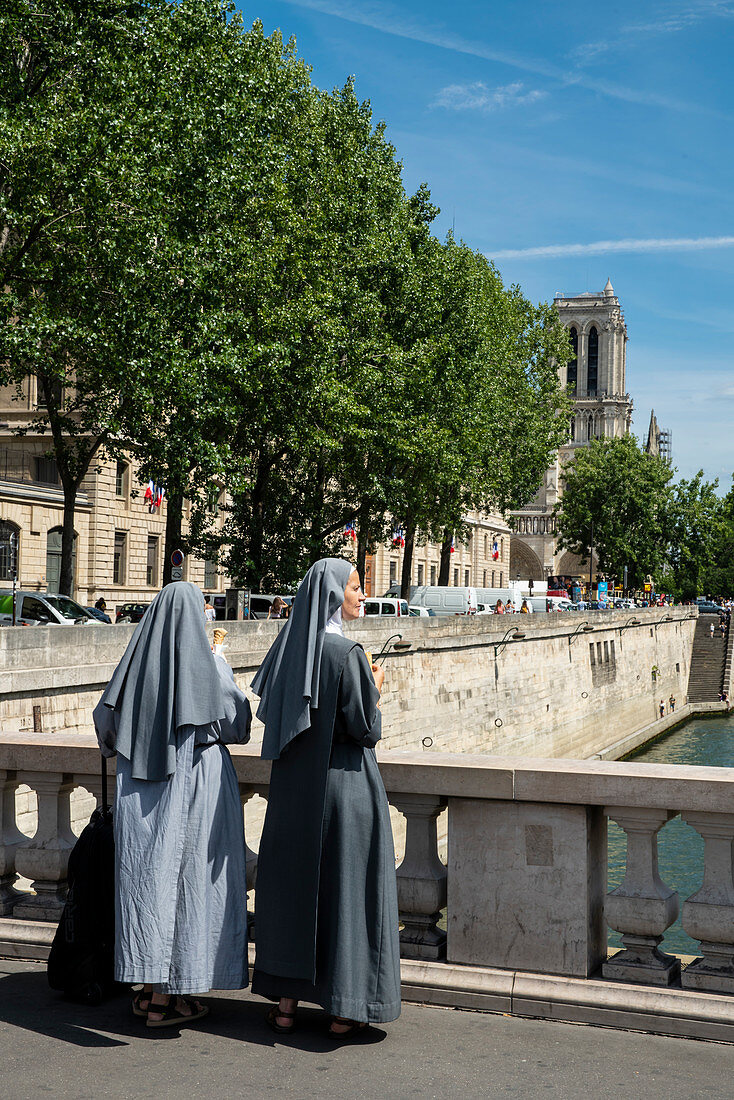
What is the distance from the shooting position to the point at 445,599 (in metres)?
48.6

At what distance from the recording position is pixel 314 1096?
3711mm

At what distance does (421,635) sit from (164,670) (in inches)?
900

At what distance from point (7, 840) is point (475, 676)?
86.0 ft

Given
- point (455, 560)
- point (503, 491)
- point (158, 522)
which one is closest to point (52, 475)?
point (158, 522)

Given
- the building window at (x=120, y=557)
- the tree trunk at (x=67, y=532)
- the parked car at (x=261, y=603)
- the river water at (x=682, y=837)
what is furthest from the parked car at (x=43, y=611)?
the building window at (x=120, y=557)

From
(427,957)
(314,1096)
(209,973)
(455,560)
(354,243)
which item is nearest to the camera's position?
(314,1096)

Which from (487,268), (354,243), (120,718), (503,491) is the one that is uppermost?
(487,268)

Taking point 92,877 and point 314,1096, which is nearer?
point 314,1096

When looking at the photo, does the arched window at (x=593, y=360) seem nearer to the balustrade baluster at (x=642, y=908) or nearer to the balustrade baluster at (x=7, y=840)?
the balustrade baluster at (x=7, y=840)

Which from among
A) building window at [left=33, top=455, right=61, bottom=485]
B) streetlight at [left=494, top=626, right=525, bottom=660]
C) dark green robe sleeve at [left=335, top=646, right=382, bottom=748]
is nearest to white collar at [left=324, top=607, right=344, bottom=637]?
dark green robe sleeve at [left=335, top=646, right=382, bottom=748]

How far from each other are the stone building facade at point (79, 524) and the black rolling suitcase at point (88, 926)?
33193 millimetres

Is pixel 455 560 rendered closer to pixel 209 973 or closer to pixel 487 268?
pixel 487 268

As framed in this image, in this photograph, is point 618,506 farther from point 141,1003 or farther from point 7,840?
point 141,1003

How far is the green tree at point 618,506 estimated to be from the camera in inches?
3307
